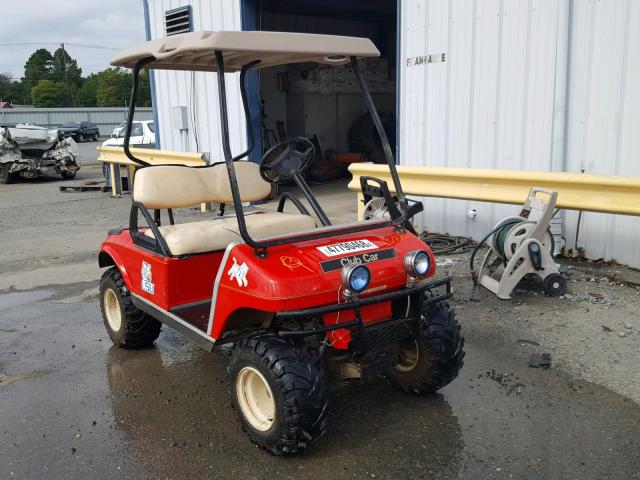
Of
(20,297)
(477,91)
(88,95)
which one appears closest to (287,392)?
(20,297)

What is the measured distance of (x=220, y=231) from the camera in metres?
3.90

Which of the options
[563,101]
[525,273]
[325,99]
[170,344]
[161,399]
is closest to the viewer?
[161,399]

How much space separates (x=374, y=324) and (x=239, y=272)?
2.41 feet

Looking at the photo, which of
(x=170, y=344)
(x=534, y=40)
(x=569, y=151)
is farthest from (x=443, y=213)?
(x=170, y=344)

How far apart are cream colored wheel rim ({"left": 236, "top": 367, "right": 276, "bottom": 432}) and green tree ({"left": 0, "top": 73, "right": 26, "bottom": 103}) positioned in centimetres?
8449

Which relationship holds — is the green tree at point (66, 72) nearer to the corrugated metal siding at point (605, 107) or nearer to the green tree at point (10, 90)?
the green tree at point (10, 90)

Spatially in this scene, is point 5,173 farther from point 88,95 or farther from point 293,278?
point 88,95

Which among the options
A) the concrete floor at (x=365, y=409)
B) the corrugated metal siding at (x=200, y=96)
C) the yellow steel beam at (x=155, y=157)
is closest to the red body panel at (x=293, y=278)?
the concrete floor at (x=365, y=409)

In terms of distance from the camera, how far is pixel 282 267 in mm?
3027

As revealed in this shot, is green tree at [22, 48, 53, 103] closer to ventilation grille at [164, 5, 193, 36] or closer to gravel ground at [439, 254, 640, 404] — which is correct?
ventilation grille at [164, 5, 193, 36]

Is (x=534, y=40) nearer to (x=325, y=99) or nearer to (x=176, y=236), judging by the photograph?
(x=176, y=236)

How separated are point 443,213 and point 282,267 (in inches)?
177

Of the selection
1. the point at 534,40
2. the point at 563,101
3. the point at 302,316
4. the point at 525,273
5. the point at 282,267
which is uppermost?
the point at 534,40

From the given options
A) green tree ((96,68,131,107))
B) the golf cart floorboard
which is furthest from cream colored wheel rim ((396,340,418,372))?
green tree ((96,68,131,107))
